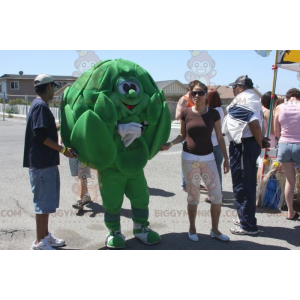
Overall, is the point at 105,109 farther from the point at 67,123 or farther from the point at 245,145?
the point at 245,145

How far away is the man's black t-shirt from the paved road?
104cm

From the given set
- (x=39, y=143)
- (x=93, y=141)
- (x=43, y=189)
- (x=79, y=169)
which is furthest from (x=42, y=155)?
(x=79, y=169)

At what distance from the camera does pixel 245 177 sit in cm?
397

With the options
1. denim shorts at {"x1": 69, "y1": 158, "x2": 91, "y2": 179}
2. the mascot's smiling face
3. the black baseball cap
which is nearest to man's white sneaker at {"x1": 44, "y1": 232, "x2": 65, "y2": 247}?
denim shorts at {"x1": 69, "y1": 158, "x2": 91, "y2": 179}

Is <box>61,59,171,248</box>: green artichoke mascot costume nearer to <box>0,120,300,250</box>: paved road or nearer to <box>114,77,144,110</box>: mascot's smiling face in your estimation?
<box>114,77,144,110</box>: mascot's smiling face

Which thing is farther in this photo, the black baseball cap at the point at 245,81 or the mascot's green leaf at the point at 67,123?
the black baseball cap at the point at 245,81

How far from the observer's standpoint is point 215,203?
3.72m

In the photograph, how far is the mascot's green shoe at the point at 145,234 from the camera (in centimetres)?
367

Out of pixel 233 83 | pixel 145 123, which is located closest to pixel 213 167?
pixel 145 123

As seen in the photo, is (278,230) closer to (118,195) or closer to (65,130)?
(118,195)

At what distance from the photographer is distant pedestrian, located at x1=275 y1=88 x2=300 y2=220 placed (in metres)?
4.47

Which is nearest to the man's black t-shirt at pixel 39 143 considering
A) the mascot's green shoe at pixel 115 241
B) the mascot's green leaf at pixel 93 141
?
the mascot's green leaf at pixel 93 141

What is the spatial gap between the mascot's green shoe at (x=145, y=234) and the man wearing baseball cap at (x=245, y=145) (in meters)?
1.05

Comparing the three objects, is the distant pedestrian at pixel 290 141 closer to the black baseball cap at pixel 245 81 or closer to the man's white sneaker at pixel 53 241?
the black baseball cap at pixel 245 81
